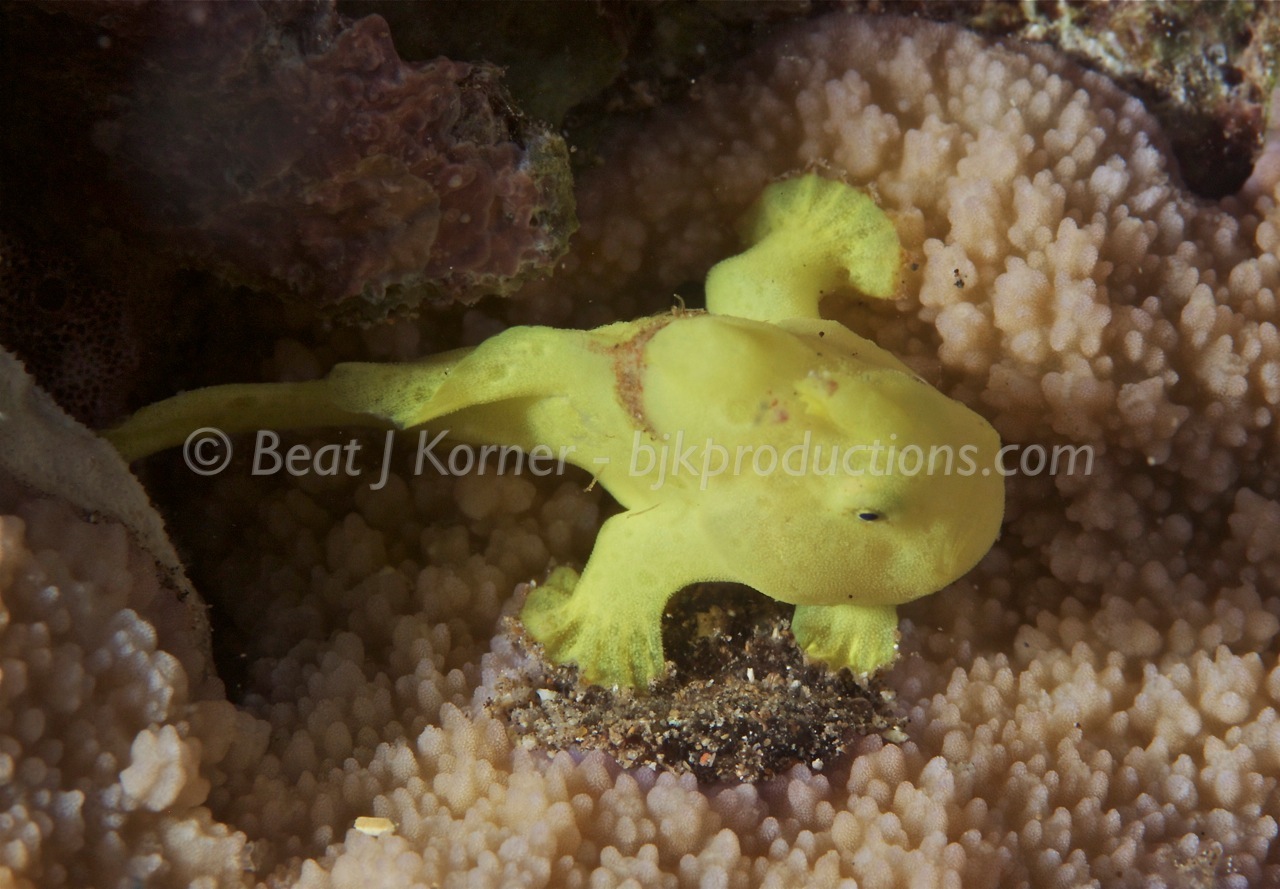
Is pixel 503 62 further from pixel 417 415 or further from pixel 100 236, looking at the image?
pixel 100 236

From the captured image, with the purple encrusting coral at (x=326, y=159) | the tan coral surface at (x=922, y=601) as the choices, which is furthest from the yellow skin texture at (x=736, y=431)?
the purple encrusting coral at (x=326, y=159)

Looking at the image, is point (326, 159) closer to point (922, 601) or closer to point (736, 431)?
point (736, 431)

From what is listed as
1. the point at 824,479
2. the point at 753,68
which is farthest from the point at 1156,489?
the point at 753,68

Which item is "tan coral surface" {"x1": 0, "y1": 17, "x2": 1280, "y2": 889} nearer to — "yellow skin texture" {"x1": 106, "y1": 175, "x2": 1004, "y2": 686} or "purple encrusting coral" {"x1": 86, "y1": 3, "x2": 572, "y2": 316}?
"yellow skin texture" {"x1": 106, "y1": 175, "x2": 1004, "y2": 686}

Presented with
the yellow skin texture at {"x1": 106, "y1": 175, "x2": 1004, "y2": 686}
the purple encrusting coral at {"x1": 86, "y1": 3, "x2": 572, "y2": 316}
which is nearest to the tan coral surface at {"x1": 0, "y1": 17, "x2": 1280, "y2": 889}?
the yellow skin texture at {"x1": 106, "y1": 175, "x2": 1004, "y2": 686}

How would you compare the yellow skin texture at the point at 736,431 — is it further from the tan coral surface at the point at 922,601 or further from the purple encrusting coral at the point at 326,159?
the purple encrusting coral at the point at 326,159
